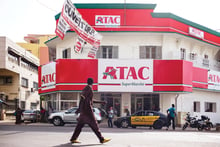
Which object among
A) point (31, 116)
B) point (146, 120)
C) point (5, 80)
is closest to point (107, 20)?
point (146, 120)

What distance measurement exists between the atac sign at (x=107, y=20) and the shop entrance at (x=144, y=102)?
6565mm

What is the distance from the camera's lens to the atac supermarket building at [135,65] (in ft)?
92.3

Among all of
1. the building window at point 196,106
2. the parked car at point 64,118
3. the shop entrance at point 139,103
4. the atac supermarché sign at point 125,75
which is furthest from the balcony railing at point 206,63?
the parked car at point 64,118

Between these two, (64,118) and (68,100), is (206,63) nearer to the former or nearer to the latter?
(68,100)

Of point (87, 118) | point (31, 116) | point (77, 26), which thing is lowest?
point (31, 116)

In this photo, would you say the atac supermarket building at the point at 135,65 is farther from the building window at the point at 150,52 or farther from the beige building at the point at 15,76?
the beige building at the point at 15,76

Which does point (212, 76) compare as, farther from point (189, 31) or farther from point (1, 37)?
point (1, 37)

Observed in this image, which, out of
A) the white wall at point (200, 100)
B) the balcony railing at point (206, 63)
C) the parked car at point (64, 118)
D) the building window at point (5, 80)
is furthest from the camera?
the building window at point (5, 80)

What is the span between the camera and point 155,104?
2980 centimetres

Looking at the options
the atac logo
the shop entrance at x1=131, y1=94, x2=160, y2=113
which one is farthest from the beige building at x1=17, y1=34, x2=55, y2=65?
the atac logo

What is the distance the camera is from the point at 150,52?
3019 centimetres

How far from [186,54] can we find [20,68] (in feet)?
88.2

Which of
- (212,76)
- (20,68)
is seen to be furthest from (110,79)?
(20,68)

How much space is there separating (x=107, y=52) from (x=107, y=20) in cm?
286
